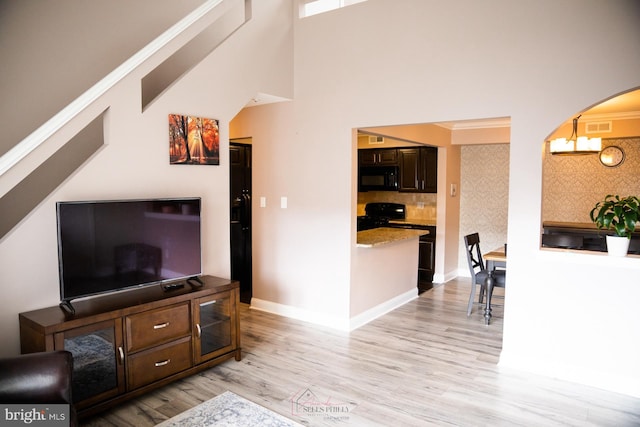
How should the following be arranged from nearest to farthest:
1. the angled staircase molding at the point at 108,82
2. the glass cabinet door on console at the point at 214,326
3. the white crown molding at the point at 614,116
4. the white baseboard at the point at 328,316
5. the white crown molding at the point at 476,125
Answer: the angled staircase molding at the point at 108,82
the glass cabinet door on console at the point at 214,326
the white baseboard at the point at 328,316
the white crown molding at the point at 614,116
the white crown molding at the point at 476,125

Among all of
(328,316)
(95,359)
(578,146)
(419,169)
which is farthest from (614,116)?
(95,359)

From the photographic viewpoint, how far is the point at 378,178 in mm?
7473

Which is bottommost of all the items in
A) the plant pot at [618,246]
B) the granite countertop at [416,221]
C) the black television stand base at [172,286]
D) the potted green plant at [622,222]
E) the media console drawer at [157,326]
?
the media console drawer at [157,326]

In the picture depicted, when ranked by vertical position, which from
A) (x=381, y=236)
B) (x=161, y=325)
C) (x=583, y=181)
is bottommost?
(x=161, y=325)

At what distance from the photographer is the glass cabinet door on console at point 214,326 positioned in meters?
3.38

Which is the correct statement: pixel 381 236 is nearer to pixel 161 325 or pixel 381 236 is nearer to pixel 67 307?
pixel 161 325

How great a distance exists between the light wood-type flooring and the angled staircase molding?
1.66m

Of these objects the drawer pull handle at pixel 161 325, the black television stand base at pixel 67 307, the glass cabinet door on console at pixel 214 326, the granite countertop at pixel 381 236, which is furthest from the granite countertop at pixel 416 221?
the black television stand base at pixel 67 307

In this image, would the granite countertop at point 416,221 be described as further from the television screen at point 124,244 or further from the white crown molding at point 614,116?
the television screen at point 124,244

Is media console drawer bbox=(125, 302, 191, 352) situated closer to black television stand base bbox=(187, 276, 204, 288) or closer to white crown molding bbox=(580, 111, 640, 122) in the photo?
black television stand base bbox=(187, 276, 204, 288)

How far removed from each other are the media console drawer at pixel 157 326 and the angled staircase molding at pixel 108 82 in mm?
1148

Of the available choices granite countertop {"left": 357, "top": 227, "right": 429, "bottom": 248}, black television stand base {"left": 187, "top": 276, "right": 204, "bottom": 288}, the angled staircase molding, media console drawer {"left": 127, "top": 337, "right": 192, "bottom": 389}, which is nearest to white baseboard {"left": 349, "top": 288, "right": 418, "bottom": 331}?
granite countertop {"left": 357, "top": 227, "right": 429, "bottom": 248}

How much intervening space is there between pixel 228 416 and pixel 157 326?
2.60ft

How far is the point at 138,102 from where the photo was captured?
335 cm
